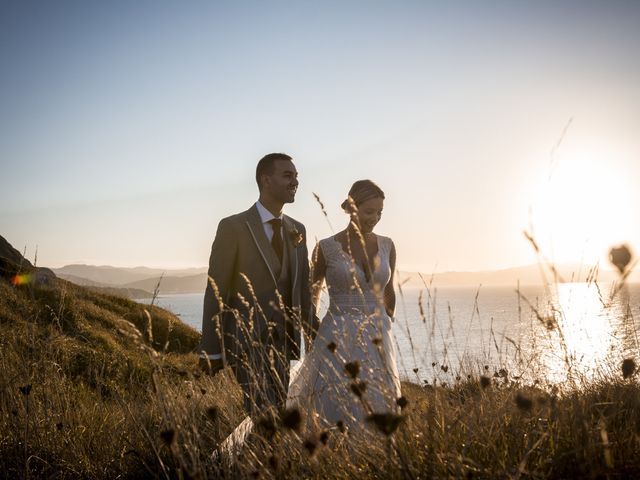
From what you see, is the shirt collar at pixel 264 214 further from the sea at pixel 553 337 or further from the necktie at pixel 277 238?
the sea at pixel 553 337

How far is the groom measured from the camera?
395 cm

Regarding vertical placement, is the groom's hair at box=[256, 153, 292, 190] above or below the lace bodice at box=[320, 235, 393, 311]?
above

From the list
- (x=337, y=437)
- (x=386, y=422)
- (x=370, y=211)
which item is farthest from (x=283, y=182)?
(x=386, y=422)

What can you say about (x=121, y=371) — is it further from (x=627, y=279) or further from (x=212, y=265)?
(x=627, y=279)

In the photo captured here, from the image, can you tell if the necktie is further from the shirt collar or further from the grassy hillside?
the grassy hillside

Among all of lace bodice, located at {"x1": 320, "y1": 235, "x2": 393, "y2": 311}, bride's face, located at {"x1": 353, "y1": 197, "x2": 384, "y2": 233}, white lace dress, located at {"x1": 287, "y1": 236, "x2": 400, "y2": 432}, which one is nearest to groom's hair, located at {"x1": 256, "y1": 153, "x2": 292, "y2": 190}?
bride's face, located at {"x1": 353, "y1": 197, "x2": 384, "y2": 233}

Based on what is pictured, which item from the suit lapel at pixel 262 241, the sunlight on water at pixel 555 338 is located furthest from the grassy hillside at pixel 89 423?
the sunlight on water at pixel 555 338

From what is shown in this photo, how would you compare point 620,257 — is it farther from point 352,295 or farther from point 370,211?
point 352,295

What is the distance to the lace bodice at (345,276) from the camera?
4.81 metres

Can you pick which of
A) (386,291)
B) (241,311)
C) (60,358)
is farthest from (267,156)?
(60,358)

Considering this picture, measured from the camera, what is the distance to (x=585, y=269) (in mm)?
3033

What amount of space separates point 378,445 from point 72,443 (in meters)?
2.37

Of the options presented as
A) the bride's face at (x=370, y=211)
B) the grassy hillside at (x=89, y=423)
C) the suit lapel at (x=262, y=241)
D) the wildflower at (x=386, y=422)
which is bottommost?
the grassy hillside at (x=89, y=423)

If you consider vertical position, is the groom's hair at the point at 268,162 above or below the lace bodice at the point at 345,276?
above
